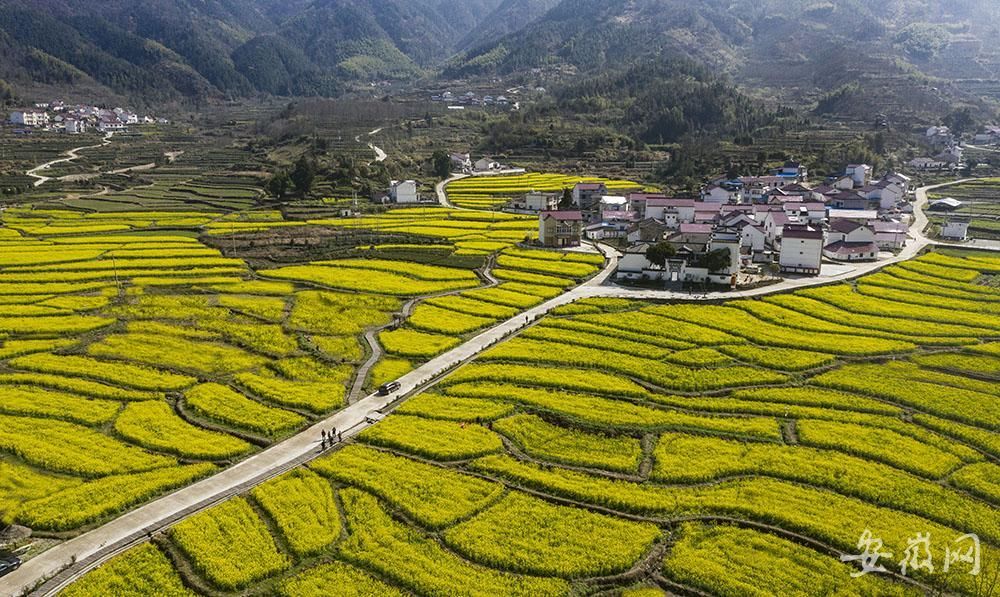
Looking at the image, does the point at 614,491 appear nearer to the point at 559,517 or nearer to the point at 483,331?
the point at 559,517

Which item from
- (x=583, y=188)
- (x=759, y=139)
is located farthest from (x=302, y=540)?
(x=759, y=139)

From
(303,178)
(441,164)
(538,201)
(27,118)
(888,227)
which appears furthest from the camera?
(27,118)

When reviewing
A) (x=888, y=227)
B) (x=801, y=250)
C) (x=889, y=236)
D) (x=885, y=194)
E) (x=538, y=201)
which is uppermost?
(x=538, y=201)

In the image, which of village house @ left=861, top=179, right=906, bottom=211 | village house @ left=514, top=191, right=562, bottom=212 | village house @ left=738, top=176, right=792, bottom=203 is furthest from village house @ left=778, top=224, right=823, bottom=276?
village house @ left=861, top=179, right=906, bottom=211

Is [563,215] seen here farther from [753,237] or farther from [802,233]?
[802,233]

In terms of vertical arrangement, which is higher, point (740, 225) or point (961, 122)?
point (961, 122)

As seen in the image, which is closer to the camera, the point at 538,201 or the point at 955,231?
the point at 955,231

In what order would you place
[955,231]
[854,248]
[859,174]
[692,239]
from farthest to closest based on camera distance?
[859,174], [955,231], [854,248], [692,239]

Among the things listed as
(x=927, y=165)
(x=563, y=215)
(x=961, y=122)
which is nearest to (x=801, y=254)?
(x=563, y=215)

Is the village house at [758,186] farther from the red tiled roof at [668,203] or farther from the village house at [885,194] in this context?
the red tiled roof at [668,203]
